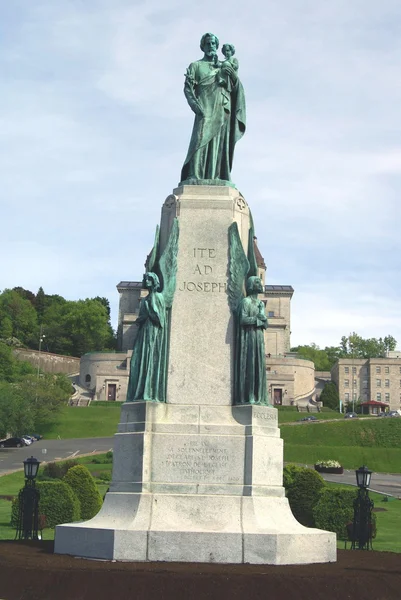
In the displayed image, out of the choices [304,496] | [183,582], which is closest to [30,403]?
[304,496]

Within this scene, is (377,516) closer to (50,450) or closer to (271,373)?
(50,450)

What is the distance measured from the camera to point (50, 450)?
197 feet

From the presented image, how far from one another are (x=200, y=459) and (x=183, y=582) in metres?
3.26

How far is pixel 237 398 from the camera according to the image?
48.1 feet

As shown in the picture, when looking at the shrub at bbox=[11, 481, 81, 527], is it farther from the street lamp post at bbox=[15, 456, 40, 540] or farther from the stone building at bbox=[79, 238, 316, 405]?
the stone building at bbox=[79, 238, 316, 405]

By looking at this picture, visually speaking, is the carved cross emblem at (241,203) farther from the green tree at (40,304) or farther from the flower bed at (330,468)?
the green tree at (40,304)

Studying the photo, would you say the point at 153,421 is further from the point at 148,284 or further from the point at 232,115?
the point at 232,115

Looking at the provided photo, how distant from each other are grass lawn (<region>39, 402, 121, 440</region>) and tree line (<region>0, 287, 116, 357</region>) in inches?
1809

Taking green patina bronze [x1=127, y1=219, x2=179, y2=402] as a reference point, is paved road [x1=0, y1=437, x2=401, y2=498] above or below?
below

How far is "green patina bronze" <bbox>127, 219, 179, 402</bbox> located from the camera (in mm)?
14695

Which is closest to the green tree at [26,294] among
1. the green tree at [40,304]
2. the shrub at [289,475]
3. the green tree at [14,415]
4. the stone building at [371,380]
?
the green tree at [40,304]

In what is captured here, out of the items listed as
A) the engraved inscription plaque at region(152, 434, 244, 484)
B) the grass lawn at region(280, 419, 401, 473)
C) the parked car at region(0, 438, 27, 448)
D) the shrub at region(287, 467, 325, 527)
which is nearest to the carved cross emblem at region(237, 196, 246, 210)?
the engraved inscription plaque at region(152, 434, 244, 484)

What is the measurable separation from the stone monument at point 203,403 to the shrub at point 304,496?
12344 mm

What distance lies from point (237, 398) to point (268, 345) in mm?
105802
